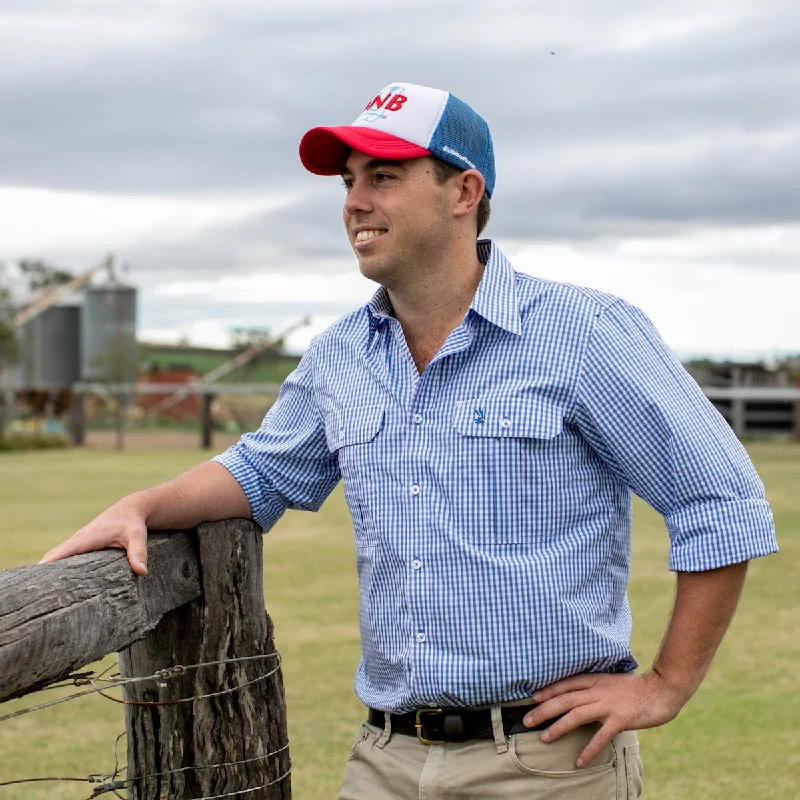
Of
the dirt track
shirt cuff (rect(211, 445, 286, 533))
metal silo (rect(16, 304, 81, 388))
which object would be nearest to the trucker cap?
shirt cuff (rect(211, 445, 286, 533))

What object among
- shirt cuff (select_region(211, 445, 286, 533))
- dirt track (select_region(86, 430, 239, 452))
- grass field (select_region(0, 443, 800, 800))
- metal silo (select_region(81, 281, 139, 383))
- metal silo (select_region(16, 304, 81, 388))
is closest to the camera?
shirt cuff (select_region(211, 445, 286, 533))

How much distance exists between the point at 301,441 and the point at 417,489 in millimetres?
453

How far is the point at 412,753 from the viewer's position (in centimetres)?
249

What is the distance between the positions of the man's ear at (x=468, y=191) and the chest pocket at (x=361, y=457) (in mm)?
413

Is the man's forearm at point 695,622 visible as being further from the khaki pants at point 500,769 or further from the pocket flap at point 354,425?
the pocket flap at point 354,425

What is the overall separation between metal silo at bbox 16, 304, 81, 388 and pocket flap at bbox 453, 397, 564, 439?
41494mm

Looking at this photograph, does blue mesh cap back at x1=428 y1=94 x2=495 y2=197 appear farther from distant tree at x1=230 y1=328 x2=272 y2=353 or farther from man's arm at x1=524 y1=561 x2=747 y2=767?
distant tree at x1=230 y1=328 x2=272 y2=353

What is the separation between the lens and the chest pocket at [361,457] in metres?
2.53

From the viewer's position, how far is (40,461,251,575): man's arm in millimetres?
2346

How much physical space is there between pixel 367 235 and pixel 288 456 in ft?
1.78

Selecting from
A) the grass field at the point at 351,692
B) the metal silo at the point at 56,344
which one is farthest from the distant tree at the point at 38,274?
the grass field at the point at 351,692

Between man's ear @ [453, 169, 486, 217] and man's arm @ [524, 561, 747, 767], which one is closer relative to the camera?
man's arm @ [524, 561, 747, 767]

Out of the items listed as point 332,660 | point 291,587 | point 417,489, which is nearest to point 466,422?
point 417,489

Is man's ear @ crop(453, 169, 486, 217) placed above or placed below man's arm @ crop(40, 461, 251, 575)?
above
